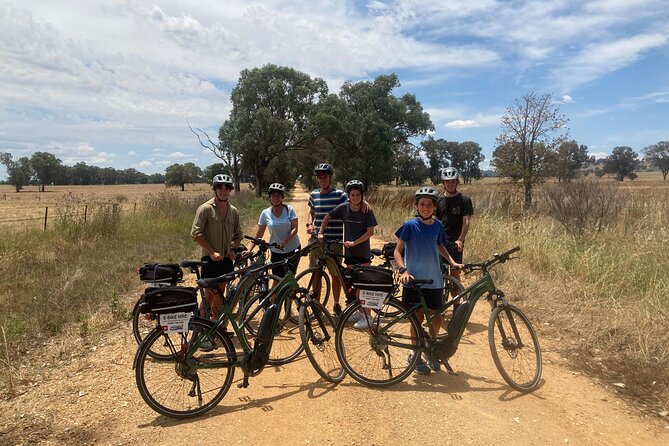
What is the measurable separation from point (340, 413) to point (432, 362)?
120 cm

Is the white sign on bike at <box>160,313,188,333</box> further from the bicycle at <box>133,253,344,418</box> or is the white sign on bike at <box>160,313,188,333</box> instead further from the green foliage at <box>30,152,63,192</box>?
the green foliage at <box>30,152,63,192</box>

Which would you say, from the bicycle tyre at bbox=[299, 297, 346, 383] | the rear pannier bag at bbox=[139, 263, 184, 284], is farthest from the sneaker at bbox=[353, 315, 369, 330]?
the rear pannier bag at bbox=[139, 263, 184, 284]

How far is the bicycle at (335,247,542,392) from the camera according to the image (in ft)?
13.3

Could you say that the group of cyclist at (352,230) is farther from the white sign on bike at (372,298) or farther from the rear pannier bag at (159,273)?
the rear pannier bag at (159,273)

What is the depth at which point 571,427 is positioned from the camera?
3.34 m

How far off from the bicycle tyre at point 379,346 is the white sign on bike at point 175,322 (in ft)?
4.68

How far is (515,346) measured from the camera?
13.5ft

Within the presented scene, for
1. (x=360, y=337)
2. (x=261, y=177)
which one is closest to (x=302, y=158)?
(x=261, y=177)

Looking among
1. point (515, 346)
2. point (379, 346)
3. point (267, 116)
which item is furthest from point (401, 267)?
point (267, 116)

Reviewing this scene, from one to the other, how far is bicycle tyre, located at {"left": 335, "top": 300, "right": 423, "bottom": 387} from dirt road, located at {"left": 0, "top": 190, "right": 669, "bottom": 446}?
0.14 metres

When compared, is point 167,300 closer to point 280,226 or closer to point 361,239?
point 280,226

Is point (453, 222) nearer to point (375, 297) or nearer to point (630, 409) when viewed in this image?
point (375, 297)

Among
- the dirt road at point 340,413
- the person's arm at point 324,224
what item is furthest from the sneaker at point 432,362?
the person's arm at point 324,224

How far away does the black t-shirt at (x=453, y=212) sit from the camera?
563cm
